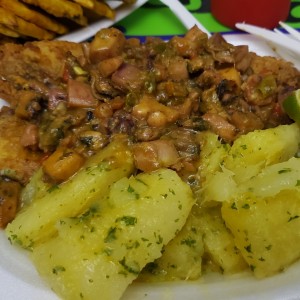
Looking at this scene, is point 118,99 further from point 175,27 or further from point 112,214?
point 175,27

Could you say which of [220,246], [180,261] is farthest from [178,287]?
[220,246]

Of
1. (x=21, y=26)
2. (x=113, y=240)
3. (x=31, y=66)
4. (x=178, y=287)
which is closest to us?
(x=113, y=240)

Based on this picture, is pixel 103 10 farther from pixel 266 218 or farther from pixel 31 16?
pixel 266 218

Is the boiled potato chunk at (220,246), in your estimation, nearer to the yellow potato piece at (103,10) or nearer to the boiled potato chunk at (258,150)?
the boiled potato chunk at (258,150)

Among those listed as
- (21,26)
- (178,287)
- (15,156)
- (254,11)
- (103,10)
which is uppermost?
(21,26)

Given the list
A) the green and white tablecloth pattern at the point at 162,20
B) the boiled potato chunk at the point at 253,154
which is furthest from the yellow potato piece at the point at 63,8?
the boiled potato chunk at the point at 253,154

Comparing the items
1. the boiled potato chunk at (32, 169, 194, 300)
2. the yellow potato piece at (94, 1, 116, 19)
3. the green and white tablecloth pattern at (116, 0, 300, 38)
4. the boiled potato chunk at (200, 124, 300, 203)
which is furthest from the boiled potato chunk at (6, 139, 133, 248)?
the green and white tablecloth pattern at (116, 0, 300, 38)

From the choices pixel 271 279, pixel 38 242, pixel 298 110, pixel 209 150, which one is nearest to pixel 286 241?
pixel 271 279

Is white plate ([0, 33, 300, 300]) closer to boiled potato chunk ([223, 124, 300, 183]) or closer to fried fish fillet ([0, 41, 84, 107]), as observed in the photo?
boiled potato chunk ([223, 124, 300, 183])
